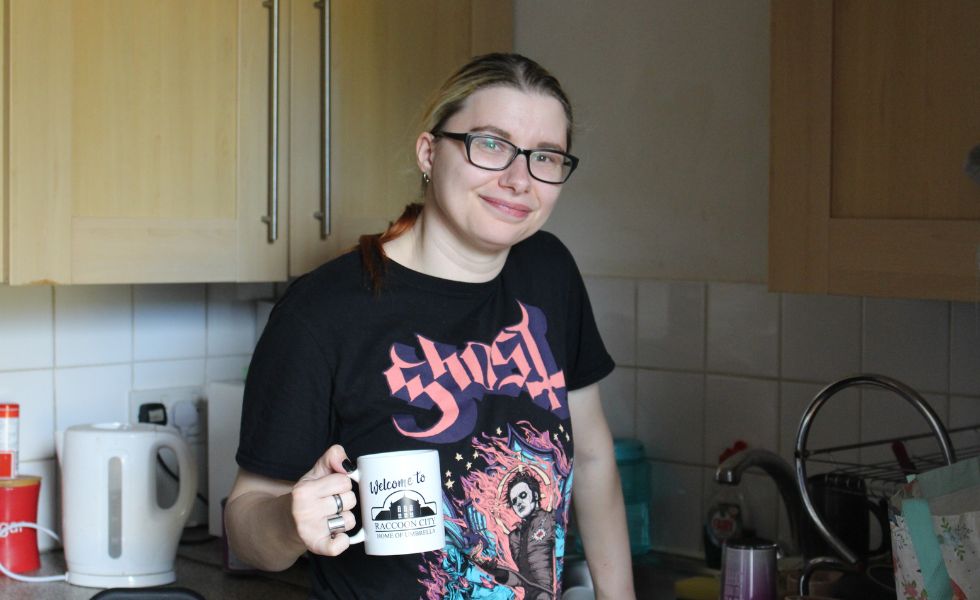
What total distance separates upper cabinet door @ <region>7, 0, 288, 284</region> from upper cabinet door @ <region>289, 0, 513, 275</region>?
6 centimetres

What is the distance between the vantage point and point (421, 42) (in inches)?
84.9

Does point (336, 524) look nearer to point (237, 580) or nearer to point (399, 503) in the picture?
point (399, 503)

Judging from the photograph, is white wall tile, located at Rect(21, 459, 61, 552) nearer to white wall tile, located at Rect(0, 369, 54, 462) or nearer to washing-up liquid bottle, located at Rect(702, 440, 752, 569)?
white wall tile, located at Rect(0, 369, 54, 462)

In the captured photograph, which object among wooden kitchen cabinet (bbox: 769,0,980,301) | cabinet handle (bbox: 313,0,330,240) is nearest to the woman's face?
wooden kitchen cabinet (bbox: 769,0,980,301)

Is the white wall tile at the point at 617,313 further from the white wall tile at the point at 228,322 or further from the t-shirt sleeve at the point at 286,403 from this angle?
the t-shirt sleeve at the point at 286,403

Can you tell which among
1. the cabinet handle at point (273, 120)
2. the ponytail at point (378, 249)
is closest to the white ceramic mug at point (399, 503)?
the ponytail at point (378, 249)

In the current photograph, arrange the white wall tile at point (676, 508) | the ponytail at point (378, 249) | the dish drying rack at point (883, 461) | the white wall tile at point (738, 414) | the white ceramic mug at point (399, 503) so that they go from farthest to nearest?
the white wall tile at point (676, 508), the white wall tile at point (738, 414), the dish drying rack at point (883, 461), the ponytail at point (378, 249), the white ceramic mug at point (399, 503)

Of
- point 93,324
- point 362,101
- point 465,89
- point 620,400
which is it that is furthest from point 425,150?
point 93,324

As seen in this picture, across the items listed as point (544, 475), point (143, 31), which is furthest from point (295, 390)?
point (143, 31)

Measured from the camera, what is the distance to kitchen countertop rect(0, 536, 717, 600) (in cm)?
190

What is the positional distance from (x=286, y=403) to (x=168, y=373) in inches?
41.6

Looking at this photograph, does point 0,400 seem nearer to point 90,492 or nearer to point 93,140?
point 90,492

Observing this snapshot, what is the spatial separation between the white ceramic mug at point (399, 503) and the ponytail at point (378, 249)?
348 mm

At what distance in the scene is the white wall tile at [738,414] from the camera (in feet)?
6.59
